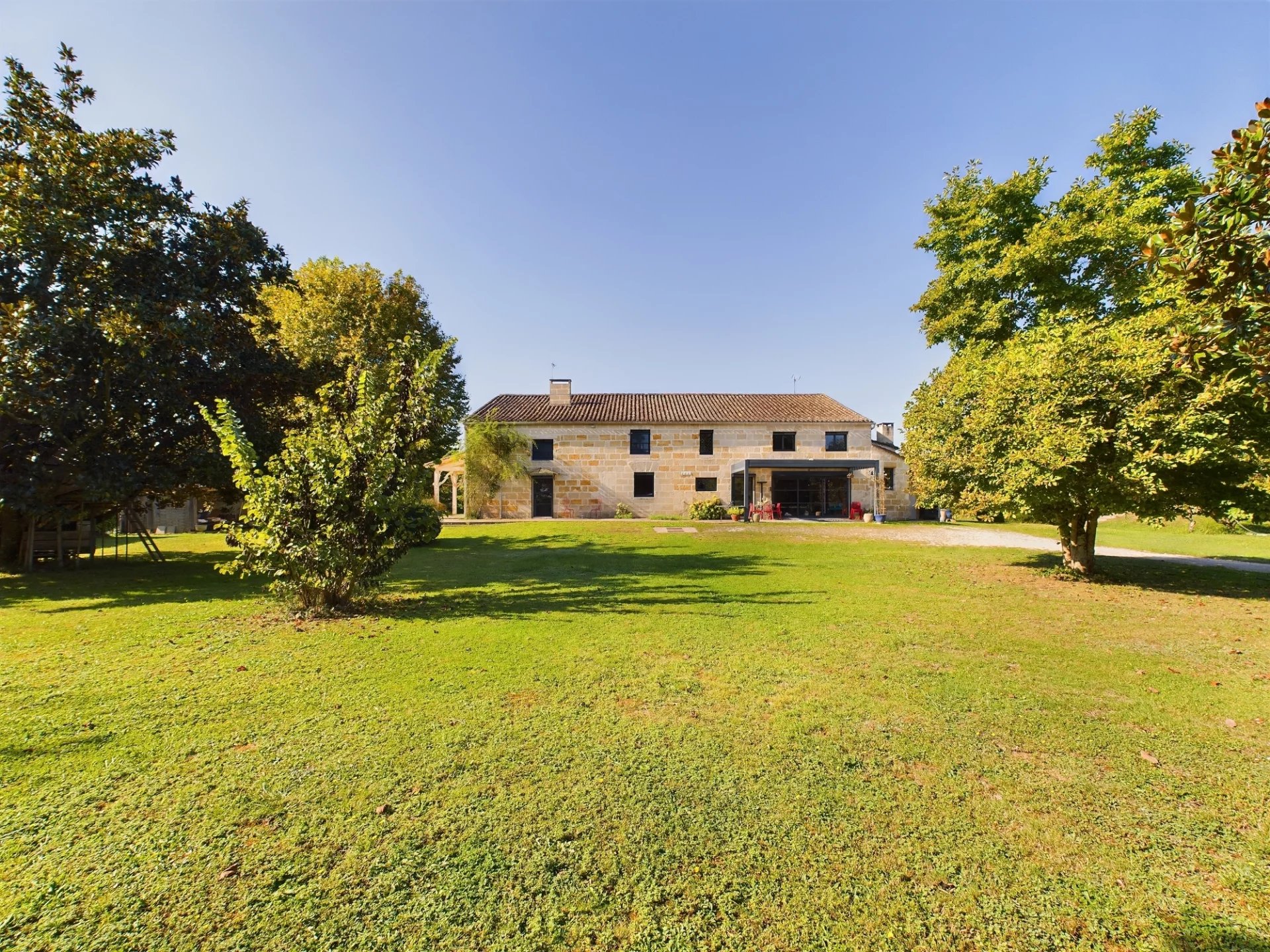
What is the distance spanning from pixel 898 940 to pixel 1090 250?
2133 centimetres

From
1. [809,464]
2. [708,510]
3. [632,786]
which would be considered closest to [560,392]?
[708,510]

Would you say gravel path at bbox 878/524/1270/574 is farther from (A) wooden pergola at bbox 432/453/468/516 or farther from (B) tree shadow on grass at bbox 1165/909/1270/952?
(A) wooden pergola at bbox 432/453/468/516

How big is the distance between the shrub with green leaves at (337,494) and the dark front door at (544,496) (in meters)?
22.8

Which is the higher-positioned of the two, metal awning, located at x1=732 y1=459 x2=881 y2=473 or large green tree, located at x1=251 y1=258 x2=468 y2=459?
large green tree, located at x1=251 y1=258 x2=468 y2=459

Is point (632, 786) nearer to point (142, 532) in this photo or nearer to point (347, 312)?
point (142, 532)

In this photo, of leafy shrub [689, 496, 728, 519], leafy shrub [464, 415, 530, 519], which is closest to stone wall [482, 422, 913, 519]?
leafy shrub [464, 415, 530, 519]

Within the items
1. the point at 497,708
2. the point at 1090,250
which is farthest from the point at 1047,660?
the point at 1090,250

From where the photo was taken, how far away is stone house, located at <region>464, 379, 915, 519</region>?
30469 millimetres

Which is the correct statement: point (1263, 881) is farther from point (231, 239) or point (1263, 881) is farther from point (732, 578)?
point (231, 239)

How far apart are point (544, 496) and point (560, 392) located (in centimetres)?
687

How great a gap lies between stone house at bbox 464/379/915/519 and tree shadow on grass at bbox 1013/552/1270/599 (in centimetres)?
1748

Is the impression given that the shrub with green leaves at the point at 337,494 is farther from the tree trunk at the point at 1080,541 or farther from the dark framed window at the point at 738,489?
the dark framed window at the point at 738,489

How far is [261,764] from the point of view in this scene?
3262 mm

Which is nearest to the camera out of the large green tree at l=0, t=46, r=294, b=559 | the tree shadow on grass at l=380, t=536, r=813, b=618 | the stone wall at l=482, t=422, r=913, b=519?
the tree shadow on grass at l=380, t=536, r=813, b=618
